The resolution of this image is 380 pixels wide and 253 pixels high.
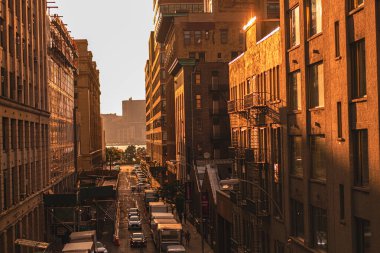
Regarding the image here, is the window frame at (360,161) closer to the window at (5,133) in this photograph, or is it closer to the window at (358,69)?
the window at (358,69)

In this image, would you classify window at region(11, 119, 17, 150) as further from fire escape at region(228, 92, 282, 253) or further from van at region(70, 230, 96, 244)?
fire escape at region(228, 92, 282, 253)

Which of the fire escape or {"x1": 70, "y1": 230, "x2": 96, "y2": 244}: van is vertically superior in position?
the fire escape

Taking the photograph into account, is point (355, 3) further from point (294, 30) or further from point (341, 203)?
point (294, 30)

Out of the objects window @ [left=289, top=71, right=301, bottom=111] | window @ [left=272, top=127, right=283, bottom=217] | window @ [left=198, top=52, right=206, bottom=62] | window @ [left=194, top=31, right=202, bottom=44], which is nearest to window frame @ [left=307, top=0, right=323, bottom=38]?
window @ [left=289, top=71, right=301, bottom=111]

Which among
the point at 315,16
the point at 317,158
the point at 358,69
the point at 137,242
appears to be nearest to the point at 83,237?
the point at 137,242

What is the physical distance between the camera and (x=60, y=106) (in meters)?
81.2

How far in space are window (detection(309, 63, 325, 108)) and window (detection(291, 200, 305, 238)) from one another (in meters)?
5.78

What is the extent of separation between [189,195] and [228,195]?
34.5m

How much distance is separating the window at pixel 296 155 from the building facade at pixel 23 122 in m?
19.4

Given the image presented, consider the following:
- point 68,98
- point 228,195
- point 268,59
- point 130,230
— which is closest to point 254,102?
point 268,59

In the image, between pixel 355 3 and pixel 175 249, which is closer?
pixel 355 3

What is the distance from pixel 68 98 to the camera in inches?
3686

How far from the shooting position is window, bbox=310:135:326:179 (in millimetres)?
28000

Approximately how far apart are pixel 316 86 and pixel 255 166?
1332cm
